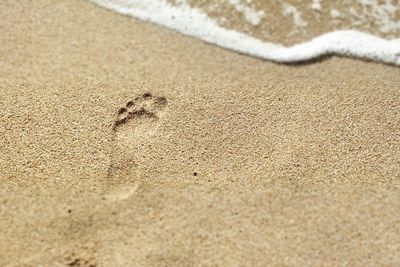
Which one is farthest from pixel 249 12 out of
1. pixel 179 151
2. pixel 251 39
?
pixel 179 151

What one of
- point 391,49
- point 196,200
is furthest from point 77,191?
point 391,49

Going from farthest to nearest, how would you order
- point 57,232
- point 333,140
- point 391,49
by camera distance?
point 391,49 → point 333,140 → point 57,232

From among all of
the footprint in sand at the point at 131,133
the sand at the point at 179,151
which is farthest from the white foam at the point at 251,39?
the footprint in sand at the point at 131,133

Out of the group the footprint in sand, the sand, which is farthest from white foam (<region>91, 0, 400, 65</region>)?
the footprint in sand

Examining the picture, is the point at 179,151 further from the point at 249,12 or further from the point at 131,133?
the point at 249,12

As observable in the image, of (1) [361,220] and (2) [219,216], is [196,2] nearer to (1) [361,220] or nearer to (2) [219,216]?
(2) [219,216]
